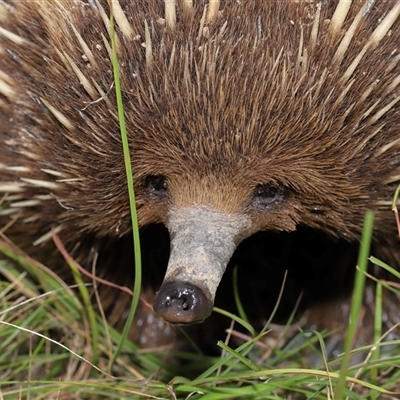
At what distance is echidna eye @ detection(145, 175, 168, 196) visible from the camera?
59.4 inches

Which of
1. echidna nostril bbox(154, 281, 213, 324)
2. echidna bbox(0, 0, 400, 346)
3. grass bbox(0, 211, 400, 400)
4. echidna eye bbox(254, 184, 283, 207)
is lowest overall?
grass bbox(0, 211, 400, 400)

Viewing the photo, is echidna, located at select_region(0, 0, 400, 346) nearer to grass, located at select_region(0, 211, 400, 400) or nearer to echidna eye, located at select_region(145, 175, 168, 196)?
echidna eye, located at select_region(145, 175, 168, 196)

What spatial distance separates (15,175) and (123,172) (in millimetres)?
297

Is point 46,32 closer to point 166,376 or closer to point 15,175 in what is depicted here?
point 15,175

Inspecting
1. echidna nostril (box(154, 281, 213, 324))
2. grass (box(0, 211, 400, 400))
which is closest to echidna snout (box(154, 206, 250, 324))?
echidna nostril (box(154, 281, 213, 324))

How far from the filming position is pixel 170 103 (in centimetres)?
140

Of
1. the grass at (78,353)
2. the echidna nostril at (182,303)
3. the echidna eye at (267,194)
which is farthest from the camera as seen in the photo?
the grass at (78,353)

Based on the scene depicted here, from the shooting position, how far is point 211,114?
1380 millimetres

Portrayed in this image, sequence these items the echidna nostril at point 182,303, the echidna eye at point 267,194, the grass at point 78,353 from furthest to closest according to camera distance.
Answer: the grass at point 78,353 < the echidna eye at point 267,194 < the echidna nostril at point 182,303

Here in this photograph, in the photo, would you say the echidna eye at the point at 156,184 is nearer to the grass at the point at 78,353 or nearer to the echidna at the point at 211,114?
the echidna at the point at 211,114

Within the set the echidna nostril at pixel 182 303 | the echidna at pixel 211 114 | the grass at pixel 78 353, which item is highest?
the echidna at pixel 211 114

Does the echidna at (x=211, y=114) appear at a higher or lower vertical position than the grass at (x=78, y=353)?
higher

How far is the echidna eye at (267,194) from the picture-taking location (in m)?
1.48

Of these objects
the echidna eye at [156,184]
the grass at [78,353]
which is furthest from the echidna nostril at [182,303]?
the grass at [78,353]
